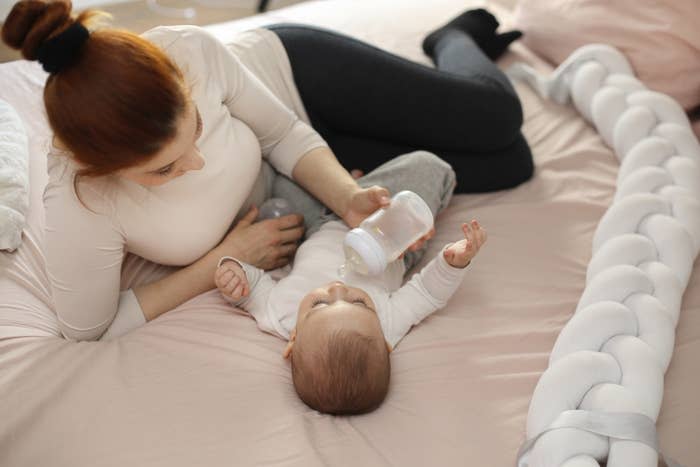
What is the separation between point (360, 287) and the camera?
1.08m

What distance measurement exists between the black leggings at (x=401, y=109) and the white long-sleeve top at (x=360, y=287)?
1.03 feet

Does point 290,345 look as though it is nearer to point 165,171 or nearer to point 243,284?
point 243,284

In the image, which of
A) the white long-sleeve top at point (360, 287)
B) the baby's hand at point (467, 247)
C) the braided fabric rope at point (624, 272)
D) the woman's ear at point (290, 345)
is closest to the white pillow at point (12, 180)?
the white long-sleeve top at point (360, 287)

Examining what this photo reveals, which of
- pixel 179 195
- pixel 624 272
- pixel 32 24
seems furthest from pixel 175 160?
pixel 624 272

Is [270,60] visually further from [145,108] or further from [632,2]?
[632,2]

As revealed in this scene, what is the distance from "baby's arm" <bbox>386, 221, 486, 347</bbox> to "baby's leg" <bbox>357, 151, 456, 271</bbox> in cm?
11

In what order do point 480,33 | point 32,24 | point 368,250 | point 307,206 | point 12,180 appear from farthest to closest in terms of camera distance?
1. point 480,33
2. point 307,206
3. point 12,180
4. point 368,250
5. point 32,24

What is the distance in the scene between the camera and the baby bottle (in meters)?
1.02

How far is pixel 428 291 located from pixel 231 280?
0.31m

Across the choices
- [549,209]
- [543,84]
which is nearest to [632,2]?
[543,84]

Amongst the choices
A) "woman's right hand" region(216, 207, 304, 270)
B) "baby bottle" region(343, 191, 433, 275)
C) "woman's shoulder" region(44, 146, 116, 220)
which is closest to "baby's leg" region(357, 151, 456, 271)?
"baby bottle" region(343, 191, 433, 275)

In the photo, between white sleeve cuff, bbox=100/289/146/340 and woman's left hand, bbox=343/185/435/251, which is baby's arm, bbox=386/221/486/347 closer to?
woman's left hand, bbox=343/185/435/251

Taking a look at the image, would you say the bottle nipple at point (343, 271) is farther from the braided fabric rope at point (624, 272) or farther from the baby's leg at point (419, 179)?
the braided fabric rope at point (624, 272)

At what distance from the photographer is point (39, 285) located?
3.47ft
